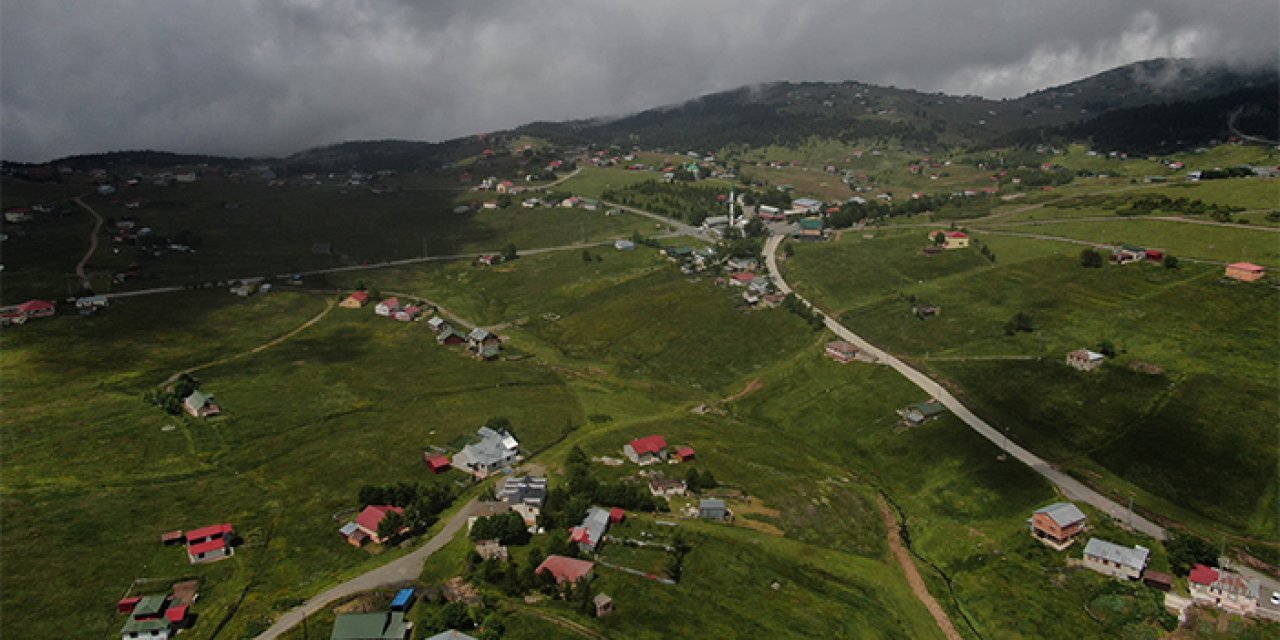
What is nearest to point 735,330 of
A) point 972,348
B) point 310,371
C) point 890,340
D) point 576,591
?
point 890,340

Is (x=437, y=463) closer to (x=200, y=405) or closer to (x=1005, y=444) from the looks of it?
(x=200, y=405)

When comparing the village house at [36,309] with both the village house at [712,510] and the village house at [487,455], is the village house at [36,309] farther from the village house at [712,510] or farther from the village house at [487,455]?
the village house at [712,510]

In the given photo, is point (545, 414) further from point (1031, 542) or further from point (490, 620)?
point (1031, 542)

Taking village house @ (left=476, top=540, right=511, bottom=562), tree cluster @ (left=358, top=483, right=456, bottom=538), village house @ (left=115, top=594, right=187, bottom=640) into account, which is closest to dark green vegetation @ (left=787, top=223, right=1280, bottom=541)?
village house @ (left=476, top=540, right=511, bottom=562)

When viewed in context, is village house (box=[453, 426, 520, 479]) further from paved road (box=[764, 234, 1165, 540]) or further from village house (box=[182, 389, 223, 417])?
paved road (box=[764, 234, 1165, 540])

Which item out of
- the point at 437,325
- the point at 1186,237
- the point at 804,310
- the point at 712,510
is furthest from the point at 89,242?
the point at 1186,237
